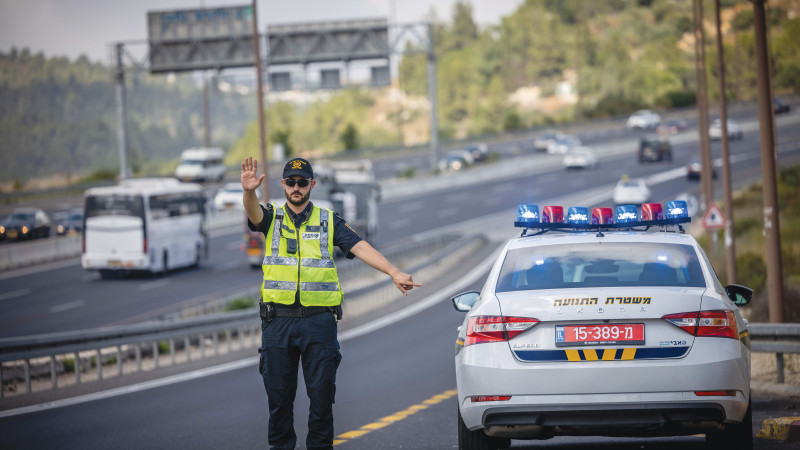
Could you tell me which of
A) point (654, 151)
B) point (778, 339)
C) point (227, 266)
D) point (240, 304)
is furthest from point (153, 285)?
point (654, 151)

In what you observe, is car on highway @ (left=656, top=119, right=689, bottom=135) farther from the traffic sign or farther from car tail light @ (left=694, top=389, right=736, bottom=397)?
car tail light @ (left=694, top=389, right=736, bottom=397)

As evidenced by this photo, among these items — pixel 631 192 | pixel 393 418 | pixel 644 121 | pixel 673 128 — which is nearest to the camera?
pixel 393 418

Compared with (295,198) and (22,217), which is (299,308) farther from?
(22,217)

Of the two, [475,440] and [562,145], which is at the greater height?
[562,145]

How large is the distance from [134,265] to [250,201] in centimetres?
3309

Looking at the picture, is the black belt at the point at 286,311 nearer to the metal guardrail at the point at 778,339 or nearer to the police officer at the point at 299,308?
the police officer at the point at 299,308

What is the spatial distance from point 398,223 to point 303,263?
49355 mm

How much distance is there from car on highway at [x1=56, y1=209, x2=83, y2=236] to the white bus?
12412 mm

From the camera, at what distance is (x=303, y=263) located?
7148 mm

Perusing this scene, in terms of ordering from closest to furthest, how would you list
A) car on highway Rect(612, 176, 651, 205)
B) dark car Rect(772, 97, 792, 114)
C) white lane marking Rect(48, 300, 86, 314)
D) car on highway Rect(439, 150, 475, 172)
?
white lane marking Rect(48, 300, 86, 314), car on highway Rect(612, 176, 651, 205), car on highway Rect(439, 150, 475, 172), dark car Rect(772, 97, 792, 114)

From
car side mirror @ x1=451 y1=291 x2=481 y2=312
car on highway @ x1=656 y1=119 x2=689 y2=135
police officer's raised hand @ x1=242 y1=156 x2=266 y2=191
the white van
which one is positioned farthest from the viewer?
car on highway @ x1=656 y1=119 x2=689 y2=135

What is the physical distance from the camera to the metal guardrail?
1303cm

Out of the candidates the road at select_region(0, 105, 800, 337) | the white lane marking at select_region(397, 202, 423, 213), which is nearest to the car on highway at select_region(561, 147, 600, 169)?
the road at select_region(0, 105, 800, 337)

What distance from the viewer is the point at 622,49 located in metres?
163
